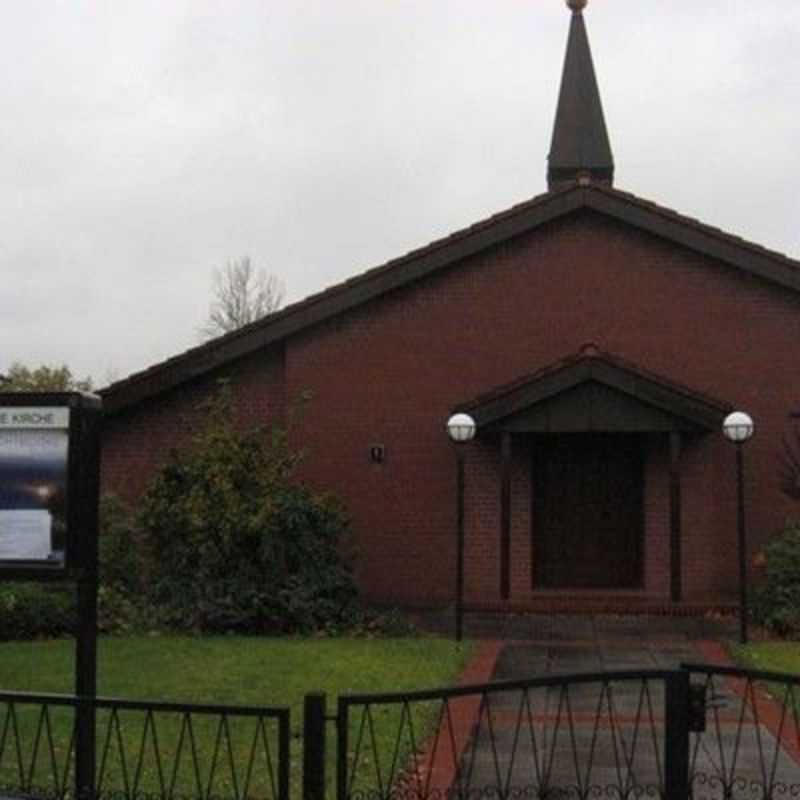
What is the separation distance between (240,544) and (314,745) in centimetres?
1096

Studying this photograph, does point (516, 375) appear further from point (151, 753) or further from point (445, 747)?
point (151, 753)

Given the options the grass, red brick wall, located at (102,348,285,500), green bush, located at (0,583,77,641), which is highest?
red brick wall, located at (102,348,285,500)

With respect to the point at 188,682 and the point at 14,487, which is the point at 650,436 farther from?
the point at 14,487

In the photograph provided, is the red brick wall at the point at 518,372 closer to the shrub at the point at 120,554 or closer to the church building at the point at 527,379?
the church building at the point at 527,379

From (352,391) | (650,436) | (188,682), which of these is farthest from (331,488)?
(188,682)

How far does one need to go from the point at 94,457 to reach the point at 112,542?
11016mm

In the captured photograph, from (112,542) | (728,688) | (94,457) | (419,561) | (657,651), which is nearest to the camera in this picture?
(94,457)

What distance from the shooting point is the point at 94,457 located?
784 cm

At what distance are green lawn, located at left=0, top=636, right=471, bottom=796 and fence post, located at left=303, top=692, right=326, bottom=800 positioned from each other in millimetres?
1465

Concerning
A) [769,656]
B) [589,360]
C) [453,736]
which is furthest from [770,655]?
[453,736]

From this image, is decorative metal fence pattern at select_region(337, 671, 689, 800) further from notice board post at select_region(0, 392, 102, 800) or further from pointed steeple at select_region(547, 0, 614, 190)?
pointed steeple at select_region(547, 0, 614, 190)

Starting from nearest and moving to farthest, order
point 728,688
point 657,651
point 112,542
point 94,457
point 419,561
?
point 94,457
point 728,688
point 657,651
point 112,542
point 419,561

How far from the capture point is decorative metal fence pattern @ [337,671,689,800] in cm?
677

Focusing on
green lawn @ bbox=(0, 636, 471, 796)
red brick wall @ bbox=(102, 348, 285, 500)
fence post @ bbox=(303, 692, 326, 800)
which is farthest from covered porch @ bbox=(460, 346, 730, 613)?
fence post @ bbox=(303, 692, 326, 800)
